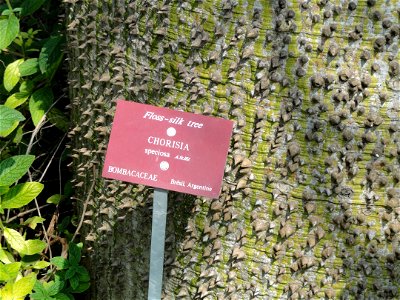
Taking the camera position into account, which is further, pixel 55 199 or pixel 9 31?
pixel 55 199

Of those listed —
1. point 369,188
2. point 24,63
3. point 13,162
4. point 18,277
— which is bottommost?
point 18,277

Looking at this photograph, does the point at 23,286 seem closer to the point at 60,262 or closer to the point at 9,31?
the point at 60,262

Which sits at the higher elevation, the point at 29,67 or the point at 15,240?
the point at 29,67

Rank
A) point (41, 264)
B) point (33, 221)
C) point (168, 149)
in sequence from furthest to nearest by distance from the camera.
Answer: point (33, 221), point (41, 264), point (168, 149)

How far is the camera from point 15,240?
1812 mm

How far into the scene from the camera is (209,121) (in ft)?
4.35

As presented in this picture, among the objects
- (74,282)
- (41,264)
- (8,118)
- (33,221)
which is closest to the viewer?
(8,118)

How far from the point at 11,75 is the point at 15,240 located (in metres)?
0.52

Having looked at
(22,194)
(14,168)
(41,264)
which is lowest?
(41,264)

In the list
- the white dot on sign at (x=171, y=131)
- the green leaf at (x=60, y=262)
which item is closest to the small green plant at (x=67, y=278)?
the green leaf at (x=60, y=262)

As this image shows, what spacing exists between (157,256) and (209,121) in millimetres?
336

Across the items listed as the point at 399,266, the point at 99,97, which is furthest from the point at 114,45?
the point at 399,266

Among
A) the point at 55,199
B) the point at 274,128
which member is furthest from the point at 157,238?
the point at 55,199

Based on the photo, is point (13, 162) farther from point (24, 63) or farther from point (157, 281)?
point (157, 281)
